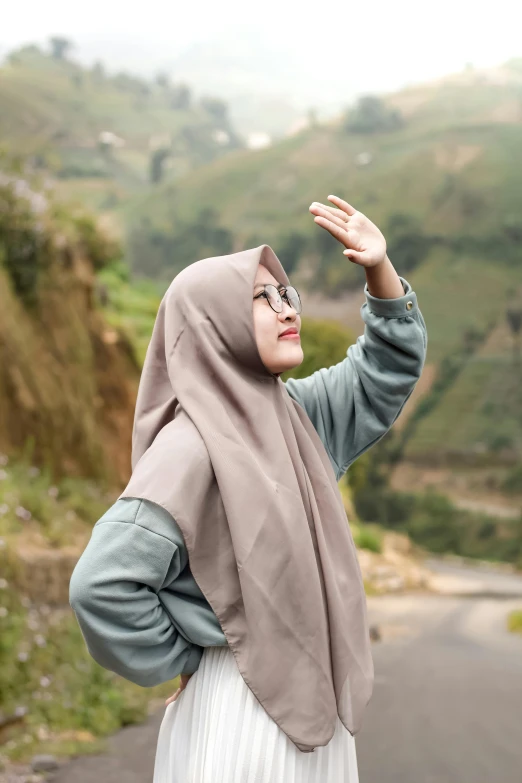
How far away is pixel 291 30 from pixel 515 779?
2787 centimetres

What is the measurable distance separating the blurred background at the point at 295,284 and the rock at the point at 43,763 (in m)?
0.01

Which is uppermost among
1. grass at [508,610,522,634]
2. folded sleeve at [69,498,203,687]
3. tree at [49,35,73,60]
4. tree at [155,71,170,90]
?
tree at [49,35,73,60]

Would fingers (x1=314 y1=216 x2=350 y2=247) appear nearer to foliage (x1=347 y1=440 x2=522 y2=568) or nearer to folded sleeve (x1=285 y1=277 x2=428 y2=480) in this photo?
folded sleeve (x1=285 y1=277 x2=428 y2=480)

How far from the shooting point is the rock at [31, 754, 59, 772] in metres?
3.77

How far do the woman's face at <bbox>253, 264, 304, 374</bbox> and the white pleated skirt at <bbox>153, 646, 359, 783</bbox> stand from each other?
0.43 meters

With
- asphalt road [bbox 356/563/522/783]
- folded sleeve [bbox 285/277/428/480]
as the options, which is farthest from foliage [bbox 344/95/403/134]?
folded sleeve [bbox 285/277/428/480]

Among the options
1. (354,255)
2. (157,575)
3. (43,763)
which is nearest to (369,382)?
(354,255)

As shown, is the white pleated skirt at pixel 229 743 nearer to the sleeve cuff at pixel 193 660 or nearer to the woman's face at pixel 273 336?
the sleeve cuff at pixel 193 660

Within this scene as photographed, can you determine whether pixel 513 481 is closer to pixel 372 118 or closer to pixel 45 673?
pixel 372 118

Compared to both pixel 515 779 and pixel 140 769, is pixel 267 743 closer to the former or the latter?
pixel 140 769

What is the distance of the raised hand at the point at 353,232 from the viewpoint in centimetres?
147

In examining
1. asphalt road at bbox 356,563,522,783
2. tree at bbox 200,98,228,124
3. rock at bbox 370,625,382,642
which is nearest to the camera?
asphalt road at bbox 356,563,522,783

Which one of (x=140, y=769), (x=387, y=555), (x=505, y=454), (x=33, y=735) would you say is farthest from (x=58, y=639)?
(x=505, y=454)

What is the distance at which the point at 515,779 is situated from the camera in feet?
13.7
